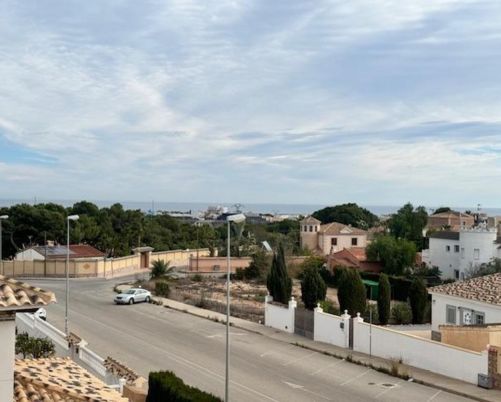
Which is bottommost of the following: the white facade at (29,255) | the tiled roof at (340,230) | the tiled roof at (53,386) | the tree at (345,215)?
the white facade at (29,255)

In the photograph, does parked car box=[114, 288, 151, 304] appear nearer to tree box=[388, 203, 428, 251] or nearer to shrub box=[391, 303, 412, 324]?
shrub box=[391, 303, 412, 324]

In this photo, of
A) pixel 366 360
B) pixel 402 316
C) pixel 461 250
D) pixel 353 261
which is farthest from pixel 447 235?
pixel 366 360

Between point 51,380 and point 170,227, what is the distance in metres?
78.8

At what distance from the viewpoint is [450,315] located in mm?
28078

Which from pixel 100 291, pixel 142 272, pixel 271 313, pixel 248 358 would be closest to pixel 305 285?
pixel 271 313

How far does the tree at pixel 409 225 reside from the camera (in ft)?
253

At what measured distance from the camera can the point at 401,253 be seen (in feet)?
189

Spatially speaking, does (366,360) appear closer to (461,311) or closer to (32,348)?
(461,311)

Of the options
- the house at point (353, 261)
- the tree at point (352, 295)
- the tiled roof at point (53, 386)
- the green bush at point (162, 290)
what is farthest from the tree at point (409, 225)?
the tiled roof at point (53, 386)

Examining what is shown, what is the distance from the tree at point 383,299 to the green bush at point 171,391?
17262mm

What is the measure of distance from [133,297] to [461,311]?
2129cm

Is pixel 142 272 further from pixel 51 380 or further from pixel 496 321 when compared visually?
pixel 51 380

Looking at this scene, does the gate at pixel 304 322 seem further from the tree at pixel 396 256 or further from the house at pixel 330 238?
the house at pixel 330 238

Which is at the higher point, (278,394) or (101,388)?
(101,388)
